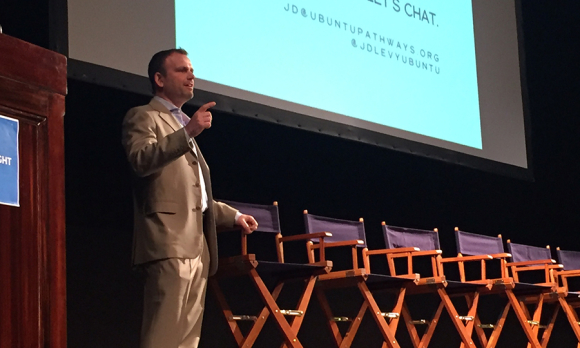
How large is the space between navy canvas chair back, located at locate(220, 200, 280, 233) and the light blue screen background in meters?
0.55

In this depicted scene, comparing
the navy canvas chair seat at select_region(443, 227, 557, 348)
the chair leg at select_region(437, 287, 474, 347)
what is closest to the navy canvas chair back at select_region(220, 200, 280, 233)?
the chair leg at select_region(437, 287, 474, 347)

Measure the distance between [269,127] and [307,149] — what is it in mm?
360

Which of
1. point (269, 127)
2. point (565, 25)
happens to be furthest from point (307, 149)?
point (565, 25)

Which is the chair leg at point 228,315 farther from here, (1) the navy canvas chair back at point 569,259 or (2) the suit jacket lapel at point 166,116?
(1) the navy canvas chair back at point 569,259

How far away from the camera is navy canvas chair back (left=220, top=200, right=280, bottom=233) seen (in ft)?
11.3

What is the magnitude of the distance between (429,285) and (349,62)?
125 centimetres

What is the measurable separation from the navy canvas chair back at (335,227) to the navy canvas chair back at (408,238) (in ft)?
0.54

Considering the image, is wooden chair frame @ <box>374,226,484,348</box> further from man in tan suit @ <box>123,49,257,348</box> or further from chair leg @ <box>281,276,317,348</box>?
man in tan suit @ <box>123,49,257,348</box>

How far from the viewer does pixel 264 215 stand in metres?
3.51

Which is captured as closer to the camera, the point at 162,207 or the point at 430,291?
the point at 162,207

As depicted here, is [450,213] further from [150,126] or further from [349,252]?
[150,126]

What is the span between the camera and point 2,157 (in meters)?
0.92

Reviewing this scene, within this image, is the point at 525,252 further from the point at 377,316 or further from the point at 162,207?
the point at 162,207

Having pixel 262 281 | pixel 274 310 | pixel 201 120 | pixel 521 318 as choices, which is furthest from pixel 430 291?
pixel 201 120
